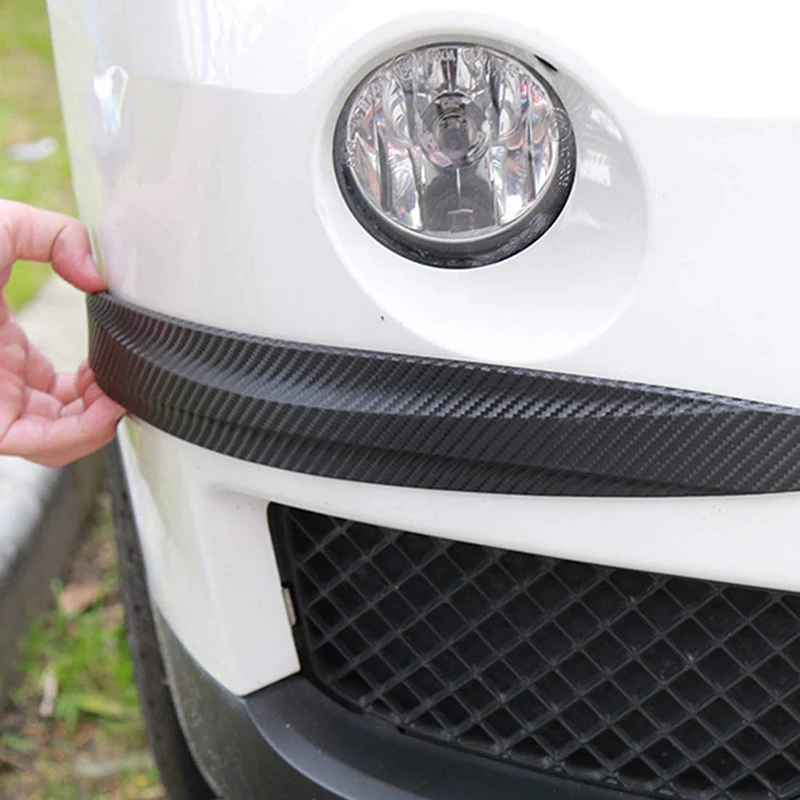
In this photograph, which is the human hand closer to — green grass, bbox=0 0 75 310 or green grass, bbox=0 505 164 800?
green grass, bbox=0 505 164 800

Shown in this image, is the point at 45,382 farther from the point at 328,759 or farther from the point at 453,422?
the point at 453,422

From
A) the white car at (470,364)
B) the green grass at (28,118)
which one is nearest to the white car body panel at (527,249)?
the white car at (470,364)

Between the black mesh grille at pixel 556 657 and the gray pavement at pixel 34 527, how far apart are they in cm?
110

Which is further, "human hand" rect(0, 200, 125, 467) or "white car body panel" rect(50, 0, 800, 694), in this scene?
"human hand" rect(0, 200, 125, 467)

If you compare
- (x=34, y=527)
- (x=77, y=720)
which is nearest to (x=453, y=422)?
(x=77, y=720)

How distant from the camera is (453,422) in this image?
1.14 metres

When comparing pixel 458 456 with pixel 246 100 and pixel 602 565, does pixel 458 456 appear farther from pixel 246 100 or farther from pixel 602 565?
pixel 246 100

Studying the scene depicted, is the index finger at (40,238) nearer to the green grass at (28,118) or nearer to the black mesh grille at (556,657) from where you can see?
the black mesh grille at (556,657)

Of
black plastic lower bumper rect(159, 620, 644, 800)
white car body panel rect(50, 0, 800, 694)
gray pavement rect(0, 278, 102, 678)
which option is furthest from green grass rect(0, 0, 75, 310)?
white car body panel rect(50, 0, 800, 694)

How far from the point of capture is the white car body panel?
1.00m

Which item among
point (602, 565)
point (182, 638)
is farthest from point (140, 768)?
point (602, 565)

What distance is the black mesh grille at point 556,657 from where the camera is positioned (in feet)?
4.22

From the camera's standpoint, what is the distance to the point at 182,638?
5.07 feet

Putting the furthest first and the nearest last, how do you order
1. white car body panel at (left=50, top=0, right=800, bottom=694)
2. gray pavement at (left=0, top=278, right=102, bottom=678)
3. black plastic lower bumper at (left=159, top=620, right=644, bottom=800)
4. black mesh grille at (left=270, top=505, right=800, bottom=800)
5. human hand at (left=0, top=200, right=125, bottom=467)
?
gray pavement at (left=0, top=278, right=102, bottom=678) → human hand at (left=0, top=200, right=125, bottom=467) → black plastic lower bumper at (left=159, top=620, right=644, bottom=800) → black mesh grille at (left=270, top=505, right=800, bottom=800) → white car body panel at (left=50, top=0, right=800, bottom=694)
